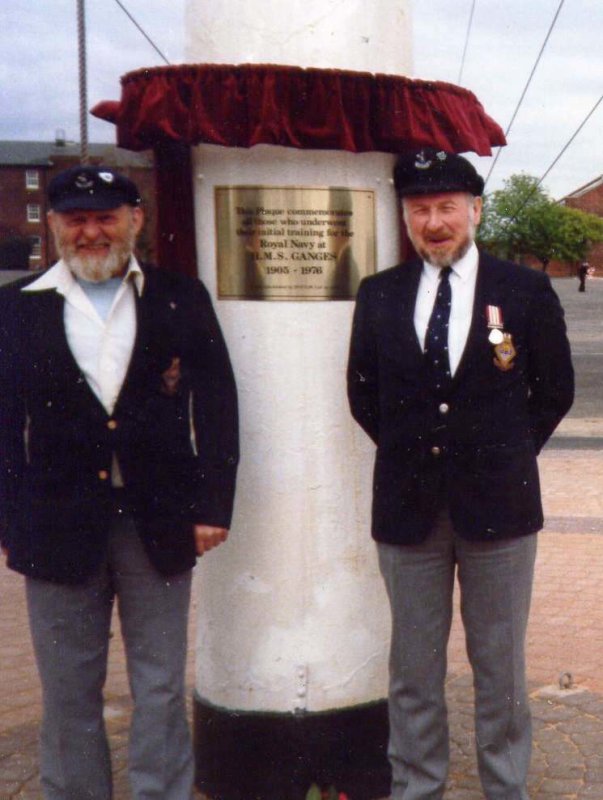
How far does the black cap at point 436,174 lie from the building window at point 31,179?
89166mm

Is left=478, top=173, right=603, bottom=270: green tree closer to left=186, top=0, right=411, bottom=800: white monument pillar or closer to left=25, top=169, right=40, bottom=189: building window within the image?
left=25, top=169, right=40, bottom=189: building window

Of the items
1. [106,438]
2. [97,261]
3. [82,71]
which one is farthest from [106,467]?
[82,71]

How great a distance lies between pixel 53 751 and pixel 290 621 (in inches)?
35.0

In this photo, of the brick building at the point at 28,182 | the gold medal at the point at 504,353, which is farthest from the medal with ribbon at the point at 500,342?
the brick building at the point at 28,182

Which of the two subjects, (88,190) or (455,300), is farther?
(455,300)

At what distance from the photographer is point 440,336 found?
139 inches

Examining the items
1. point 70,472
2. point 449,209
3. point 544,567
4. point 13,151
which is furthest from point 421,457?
point 13,151

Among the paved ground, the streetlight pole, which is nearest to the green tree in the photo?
the paved ground

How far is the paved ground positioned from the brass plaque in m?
1.72

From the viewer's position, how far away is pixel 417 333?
3568 millimetres

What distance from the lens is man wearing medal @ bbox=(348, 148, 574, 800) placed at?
3.50 meters

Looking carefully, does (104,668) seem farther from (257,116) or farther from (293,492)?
(257,116)

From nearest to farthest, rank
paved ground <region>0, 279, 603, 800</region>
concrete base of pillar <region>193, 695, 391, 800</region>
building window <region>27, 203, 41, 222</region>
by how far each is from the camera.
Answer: concrete base of pillar <region>193, 695, 391, 800</region>
paved ground <region>0, 279, 603, 800</region>
building window <region>27, 203, 41, 222</region>

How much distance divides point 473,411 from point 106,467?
3.33 ft
